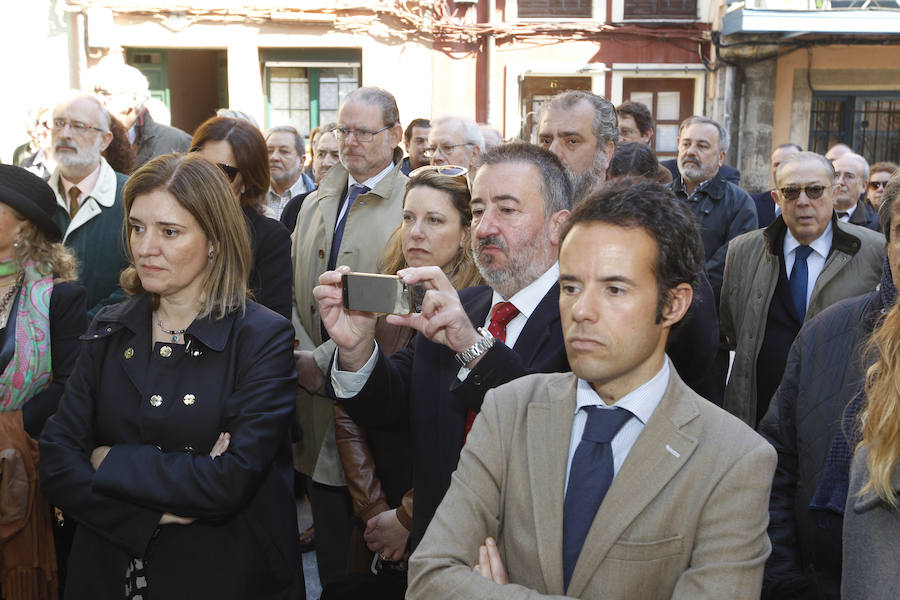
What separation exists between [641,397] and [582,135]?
2.34m

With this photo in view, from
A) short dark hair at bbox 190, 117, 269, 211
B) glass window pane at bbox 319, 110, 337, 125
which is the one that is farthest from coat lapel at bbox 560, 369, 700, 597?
glass window pane at bbox 319, 110, 337, 125

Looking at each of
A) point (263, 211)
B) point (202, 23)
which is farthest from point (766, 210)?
point (202, 23)

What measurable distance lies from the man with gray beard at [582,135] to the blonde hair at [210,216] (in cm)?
173

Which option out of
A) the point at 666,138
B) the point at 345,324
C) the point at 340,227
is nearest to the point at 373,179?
the point at 340,227

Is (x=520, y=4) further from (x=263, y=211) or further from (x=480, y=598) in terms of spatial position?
(x=480, y=598)

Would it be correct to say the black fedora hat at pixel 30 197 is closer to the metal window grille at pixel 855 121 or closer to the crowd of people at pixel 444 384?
the crowd of people at pixel 444 384

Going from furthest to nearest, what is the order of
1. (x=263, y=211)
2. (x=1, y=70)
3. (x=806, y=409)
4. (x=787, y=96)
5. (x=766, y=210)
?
(x=787, y=96), (x=1, y=70), (x=766, y=210), (x=263, y=211), (x=806, y=409)

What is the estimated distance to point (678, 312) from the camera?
6.75 ft

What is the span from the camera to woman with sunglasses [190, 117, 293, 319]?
389 cm

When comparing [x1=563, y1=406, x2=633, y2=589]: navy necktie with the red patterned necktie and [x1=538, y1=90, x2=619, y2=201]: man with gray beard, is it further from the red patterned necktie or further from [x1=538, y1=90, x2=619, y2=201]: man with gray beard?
[x1=538, y1=90, x2=619, y2=201]: man with gray beard

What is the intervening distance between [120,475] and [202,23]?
1229cm

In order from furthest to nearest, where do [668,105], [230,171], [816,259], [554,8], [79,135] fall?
1. [668,105]
2. [554,8]
3. [816,259]
4. [79,135]
5. [230,171]

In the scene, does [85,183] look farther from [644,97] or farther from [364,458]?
[644,97]

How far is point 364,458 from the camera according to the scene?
11.5 ft
